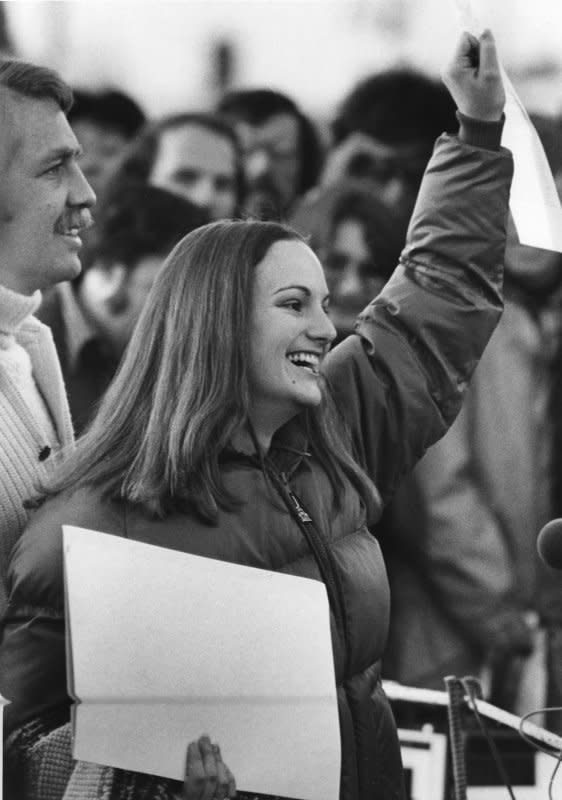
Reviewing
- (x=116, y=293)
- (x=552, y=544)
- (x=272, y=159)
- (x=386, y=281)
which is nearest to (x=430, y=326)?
(x=552, y=544)

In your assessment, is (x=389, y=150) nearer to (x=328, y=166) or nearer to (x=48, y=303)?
(x=328, y=166)

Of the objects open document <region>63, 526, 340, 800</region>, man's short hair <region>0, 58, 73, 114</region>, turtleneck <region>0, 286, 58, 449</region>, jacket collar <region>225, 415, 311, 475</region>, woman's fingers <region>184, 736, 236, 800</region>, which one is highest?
man's short hair <region>0, 58, 73, 114</region>

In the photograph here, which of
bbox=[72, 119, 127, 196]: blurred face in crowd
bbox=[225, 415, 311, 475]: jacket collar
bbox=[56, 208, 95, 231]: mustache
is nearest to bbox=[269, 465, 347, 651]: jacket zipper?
bbox=[225, 415, 311, 475]: jacket collar

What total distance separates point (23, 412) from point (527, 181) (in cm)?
76

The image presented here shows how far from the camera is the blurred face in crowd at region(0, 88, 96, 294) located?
181cm

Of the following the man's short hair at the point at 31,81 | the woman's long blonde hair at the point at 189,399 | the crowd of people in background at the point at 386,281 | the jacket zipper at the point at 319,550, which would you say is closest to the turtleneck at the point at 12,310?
the woman's long blonde hair at the point at 189,399

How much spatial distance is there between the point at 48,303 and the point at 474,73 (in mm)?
2101

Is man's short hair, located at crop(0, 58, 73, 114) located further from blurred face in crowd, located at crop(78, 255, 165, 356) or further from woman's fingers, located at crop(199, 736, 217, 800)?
blurred face in crowd, located at crop(78, 255, 165, 356)

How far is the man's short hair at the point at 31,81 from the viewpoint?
1830 millimetres

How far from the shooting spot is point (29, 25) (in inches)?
153

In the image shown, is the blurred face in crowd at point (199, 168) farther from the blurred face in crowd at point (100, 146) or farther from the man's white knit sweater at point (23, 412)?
the man's white knit sweater at point (23, 412)

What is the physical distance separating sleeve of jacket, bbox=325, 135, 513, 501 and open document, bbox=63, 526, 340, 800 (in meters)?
0.37

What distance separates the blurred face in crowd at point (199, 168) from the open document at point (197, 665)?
97.0 inches

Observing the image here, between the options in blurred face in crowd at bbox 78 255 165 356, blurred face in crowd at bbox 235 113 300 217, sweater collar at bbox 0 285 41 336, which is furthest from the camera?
blurred face in crowd at bbox 235 113 300 217
